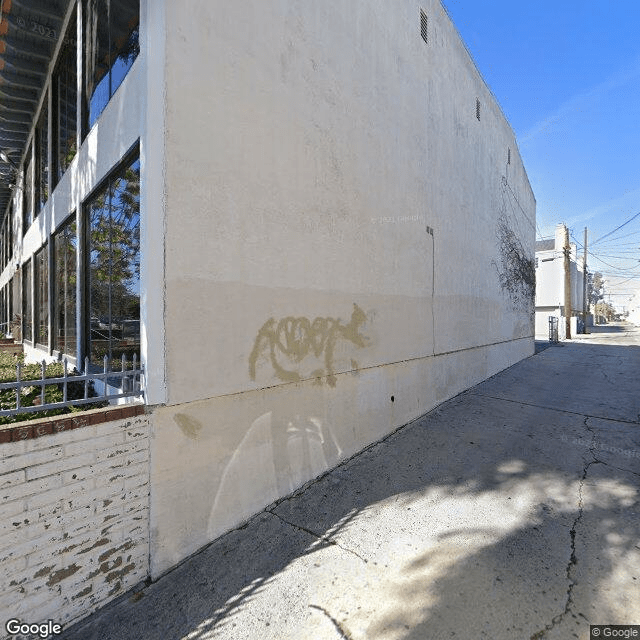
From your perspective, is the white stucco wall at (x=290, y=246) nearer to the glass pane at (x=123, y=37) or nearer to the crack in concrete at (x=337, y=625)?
the glass pane at (x=123, y=37)

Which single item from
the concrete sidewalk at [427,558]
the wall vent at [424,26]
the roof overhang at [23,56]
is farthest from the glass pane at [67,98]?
the concrete sidewalk at [427,558]

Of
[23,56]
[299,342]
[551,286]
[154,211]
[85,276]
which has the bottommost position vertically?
[299,342]

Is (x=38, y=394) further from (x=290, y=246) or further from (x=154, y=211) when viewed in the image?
(x=290, y=246)

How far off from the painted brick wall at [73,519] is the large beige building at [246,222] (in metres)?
0.17

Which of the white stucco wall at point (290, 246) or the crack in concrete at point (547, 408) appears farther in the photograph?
the crack in concrete at point (547, 408)

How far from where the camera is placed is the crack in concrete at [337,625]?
2273mm

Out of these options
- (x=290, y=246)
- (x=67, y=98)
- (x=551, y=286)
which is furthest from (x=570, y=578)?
(x=551, y=286)

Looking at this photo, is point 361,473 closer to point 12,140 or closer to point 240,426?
point 240,426

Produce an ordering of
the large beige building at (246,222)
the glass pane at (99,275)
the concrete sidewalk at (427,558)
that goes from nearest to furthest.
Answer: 1. the concrete sidewalk at (427,558)
2. the large beige building at (246,222)
3. the glass pane at (99,275)

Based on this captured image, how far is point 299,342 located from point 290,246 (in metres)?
1.07

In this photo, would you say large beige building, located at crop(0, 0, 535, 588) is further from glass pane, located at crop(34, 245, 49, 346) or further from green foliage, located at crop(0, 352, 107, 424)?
green foliage, located at crop(0, 352, 107, 424)

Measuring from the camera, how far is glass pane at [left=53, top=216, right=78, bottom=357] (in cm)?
531

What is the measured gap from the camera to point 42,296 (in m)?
7.79

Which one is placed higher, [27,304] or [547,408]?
[27,304]
